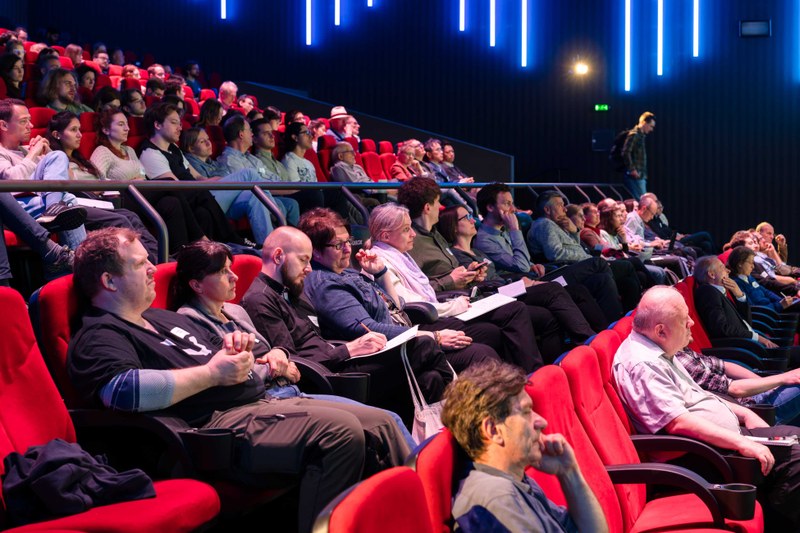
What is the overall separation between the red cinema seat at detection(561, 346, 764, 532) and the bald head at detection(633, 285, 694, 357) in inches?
16.8

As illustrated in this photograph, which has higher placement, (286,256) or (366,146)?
(366,146)

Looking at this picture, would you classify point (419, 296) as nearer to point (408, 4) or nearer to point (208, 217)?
point (208, 217)

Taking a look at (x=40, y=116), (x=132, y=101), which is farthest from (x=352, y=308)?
(x=132, y=101)

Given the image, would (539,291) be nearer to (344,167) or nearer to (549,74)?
(344,167)

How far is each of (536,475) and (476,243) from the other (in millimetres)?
3069

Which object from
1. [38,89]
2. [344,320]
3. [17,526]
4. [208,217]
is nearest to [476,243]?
[208,217]

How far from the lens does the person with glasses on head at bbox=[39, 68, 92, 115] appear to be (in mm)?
5297

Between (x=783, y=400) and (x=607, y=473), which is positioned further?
(x=783, y=400)

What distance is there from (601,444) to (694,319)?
8.41 ft

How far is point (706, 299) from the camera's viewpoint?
187 inches

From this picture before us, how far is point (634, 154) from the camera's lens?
9711 millimetres

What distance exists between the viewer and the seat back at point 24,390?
192 cm

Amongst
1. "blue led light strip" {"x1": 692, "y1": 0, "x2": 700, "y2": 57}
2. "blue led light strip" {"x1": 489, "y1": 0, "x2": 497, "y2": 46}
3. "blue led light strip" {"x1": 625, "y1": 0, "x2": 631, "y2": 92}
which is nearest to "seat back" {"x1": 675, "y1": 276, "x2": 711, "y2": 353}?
"blue led light strip" {"x1": 625, "y1": 0, "x2": 631, "y2": 92}

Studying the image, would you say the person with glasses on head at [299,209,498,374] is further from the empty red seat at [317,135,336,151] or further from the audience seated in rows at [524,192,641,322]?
the empty red seat at [317,135,336,151]
